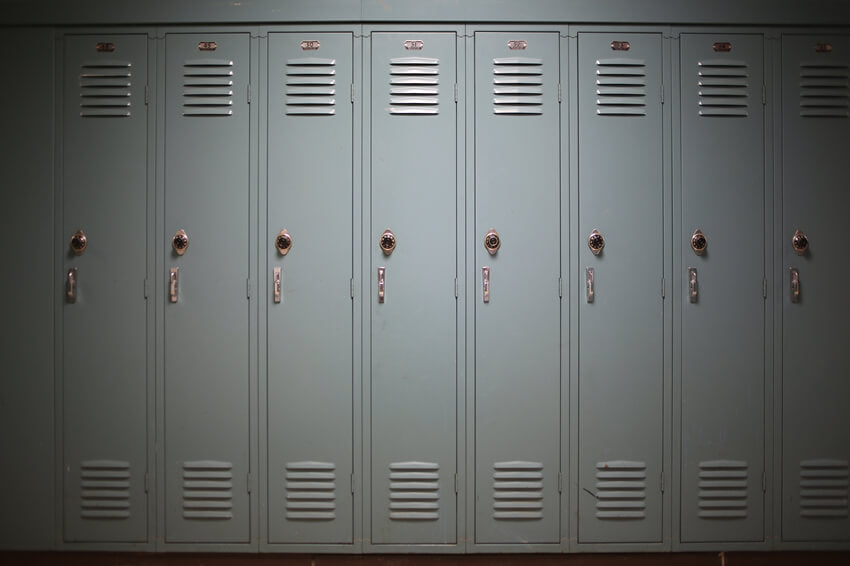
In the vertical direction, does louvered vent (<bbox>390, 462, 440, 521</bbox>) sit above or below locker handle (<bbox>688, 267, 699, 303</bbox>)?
below

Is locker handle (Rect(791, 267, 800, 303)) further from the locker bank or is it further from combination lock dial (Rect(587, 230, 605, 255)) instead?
combination lock dial (Rect(587, 230, 605, 255))

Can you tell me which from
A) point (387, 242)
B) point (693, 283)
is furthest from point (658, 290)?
point (387, 242)

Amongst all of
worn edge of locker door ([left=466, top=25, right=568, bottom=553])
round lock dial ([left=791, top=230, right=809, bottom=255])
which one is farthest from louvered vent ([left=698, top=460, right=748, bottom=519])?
round lock dial ([left=791, top=230, right=809, bottom=255])

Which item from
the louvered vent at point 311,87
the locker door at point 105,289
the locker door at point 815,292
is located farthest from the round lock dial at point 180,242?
the locker door at point 815,292

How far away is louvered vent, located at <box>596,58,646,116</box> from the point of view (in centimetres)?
269

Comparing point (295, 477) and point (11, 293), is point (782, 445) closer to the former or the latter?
point (295, 477)

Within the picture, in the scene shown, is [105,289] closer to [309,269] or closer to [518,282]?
[309,269]

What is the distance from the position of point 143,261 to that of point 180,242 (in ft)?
0.66

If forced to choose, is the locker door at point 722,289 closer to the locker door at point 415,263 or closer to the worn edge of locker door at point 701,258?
the worn edge of locker door at point 701,258

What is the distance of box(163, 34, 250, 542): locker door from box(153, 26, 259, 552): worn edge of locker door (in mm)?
16

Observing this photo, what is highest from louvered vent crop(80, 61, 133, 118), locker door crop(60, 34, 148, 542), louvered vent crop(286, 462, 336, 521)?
louvered vent crop(80, 61, 133, 118)

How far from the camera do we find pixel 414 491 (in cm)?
266

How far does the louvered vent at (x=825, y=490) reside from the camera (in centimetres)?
269

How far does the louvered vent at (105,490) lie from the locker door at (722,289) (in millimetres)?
A: 2544
